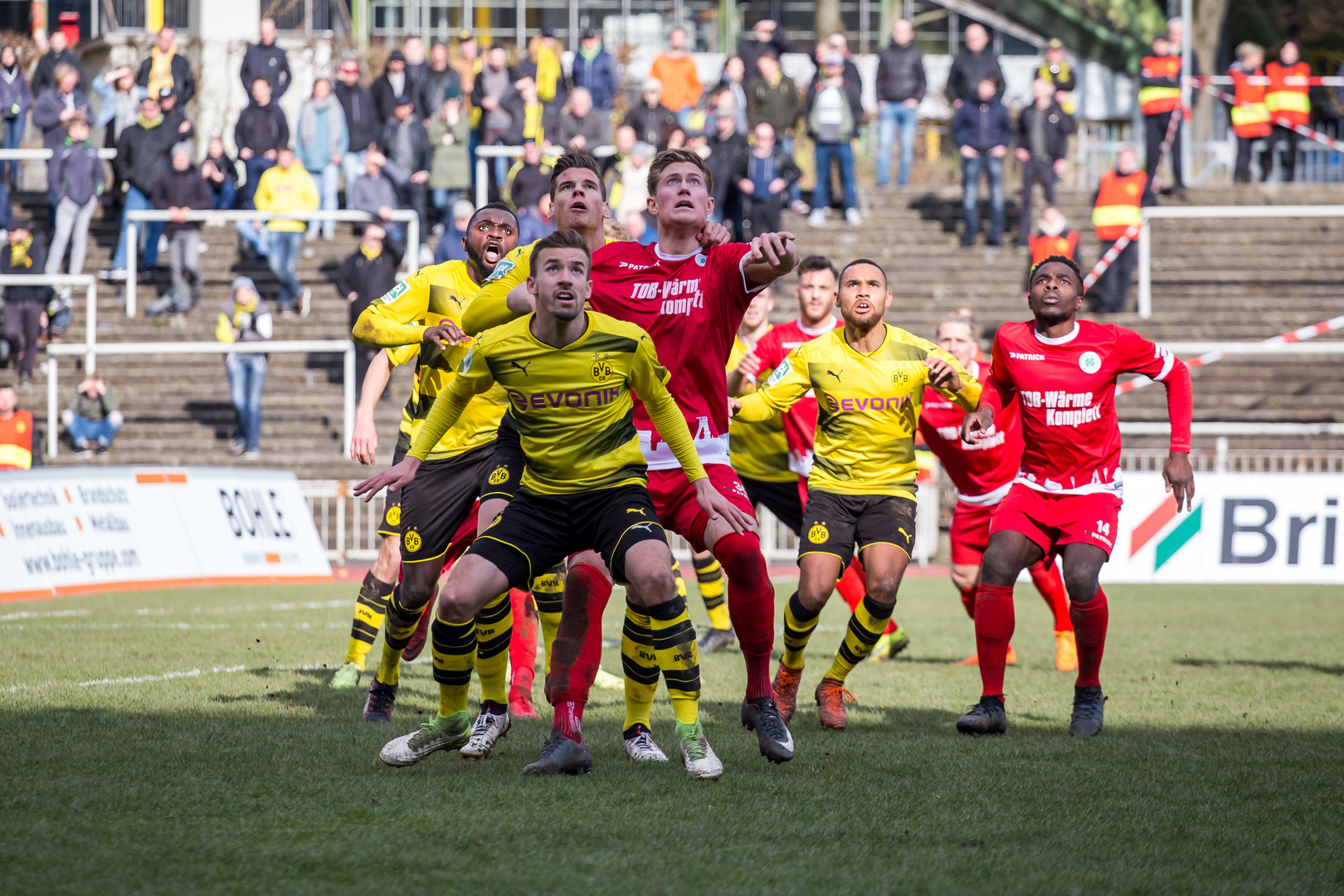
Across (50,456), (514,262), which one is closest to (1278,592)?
(514,262)

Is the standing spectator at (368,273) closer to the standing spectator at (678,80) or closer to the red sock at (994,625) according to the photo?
the standing spectator at (678,80)

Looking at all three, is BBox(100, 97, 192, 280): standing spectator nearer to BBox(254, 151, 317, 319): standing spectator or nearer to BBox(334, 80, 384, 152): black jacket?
BBox(254, 151, 317, 319): standing spectator

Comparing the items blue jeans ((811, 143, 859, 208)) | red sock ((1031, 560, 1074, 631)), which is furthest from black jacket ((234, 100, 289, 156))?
red sock ((1031, 560, 1074, 631))

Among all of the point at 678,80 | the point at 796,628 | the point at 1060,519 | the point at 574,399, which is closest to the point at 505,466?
the point at 574,399

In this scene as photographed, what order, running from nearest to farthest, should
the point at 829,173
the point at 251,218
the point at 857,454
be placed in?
the point at 857,454 < the point at 251,218 < the point at 829,173

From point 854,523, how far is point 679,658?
1.98 metres

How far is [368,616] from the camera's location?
8281 millimetres

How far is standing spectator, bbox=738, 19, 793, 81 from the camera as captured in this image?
21.9m

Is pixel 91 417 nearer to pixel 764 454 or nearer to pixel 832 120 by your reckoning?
pixel 832 120

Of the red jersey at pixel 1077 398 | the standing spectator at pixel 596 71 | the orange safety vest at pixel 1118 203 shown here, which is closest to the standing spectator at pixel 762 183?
the standing spectator at pixel 596 71

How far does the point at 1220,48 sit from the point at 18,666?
32.5 meters

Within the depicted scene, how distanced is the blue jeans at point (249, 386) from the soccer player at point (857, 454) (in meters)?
12.7

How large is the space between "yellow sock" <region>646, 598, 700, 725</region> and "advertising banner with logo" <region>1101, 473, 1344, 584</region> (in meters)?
9.95

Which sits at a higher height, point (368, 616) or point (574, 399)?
point (574, 399)
